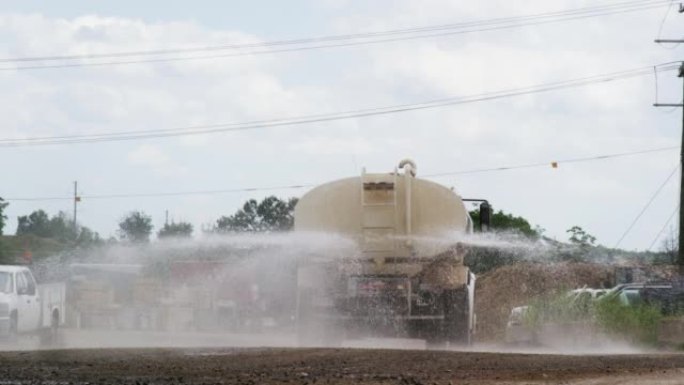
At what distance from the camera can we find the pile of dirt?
37562mm

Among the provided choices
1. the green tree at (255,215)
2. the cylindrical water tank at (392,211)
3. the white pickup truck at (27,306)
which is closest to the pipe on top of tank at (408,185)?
the cylindrical water tank at (392,211)

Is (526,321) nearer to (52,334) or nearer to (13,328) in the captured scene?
(52,334)

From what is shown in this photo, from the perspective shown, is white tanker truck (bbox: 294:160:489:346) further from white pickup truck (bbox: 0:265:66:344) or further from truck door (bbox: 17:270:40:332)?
truck door (bbox: 17:270:40:332)

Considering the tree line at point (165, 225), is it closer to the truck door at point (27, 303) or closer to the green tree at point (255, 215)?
the green tree at point (255, 215)

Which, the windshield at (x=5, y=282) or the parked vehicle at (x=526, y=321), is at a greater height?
the windshield at (x=5, y=282)

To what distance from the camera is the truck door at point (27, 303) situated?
29812 millimetres

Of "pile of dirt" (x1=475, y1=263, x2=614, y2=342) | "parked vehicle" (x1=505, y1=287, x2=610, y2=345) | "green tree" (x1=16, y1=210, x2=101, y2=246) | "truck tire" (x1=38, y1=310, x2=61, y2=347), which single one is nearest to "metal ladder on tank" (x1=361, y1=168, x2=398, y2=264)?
"parked vehicle" (x1=505, y1=287, x2=610, y2=345)

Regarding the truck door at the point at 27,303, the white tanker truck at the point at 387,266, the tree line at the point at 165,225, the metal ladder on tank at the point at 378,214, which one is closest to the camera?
the white tanker truck at the point at 387,266

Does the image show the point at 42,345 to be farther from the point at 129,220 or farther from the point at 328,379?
the point at 129,220

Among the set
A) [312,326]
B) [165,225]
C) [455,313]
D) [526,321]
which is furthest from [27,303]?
[165,225]

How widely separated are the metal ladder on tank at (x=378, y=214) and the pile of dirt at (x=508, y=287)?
11.8 metres

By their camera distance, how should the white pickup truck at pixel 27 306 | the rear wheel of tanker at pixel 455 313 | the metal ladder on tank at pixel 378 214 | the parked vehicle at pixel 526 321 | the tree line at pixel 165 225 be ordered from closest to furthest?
the rear wheel of tanker at pixel 455 313 → the metal ladder on tank at pixel 378 214 → the white pickup truck at pixel 27 306 → the parked vehicle at pixel 526 321 → the tree line at pixel 165 225

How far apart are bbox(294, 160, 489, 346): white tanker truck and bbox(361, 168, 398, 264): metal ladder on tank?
2 centimetres

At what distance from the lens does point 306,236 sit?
26.0 metres
